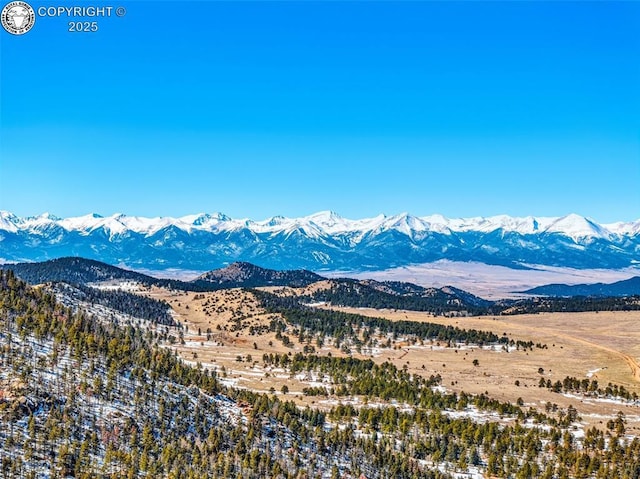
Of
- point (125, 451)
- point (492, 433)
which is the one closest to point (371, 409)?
point (492, 433)

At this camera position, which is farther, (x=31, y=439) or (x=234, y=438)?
(x=234, y=438)

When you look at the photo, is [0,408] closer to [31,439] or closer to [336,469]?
[31,439]

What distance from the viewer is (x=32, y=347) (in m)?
137

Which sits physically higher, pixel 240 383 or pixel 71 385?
pixel 71 385

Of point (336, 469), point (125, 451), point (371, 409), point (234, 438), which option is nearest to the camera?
point (125, 451)

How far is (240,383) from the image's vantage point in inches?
7707

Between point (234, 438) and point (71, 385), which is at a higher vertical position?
point (71, 385)

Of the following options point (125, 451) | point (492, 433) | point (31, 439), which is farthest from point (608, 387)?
point (31, 439)

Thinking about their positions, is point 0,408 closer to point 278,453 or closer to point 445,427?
point 278,453

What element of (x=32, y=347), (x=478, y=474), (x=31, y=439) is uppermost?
(x=32, y=347)

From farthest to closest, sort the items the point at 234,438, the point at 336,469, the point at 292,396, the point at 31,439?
the point at 292,396 → the point at 234,438 → the point at 336,469 → the point at 31,439

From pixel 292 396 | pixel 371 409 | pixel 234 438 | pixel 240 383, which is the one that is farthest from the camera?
pixel 240 383

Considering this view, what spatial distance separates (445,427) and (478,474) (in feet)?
68.6

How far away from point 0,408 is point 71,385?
1800cm
